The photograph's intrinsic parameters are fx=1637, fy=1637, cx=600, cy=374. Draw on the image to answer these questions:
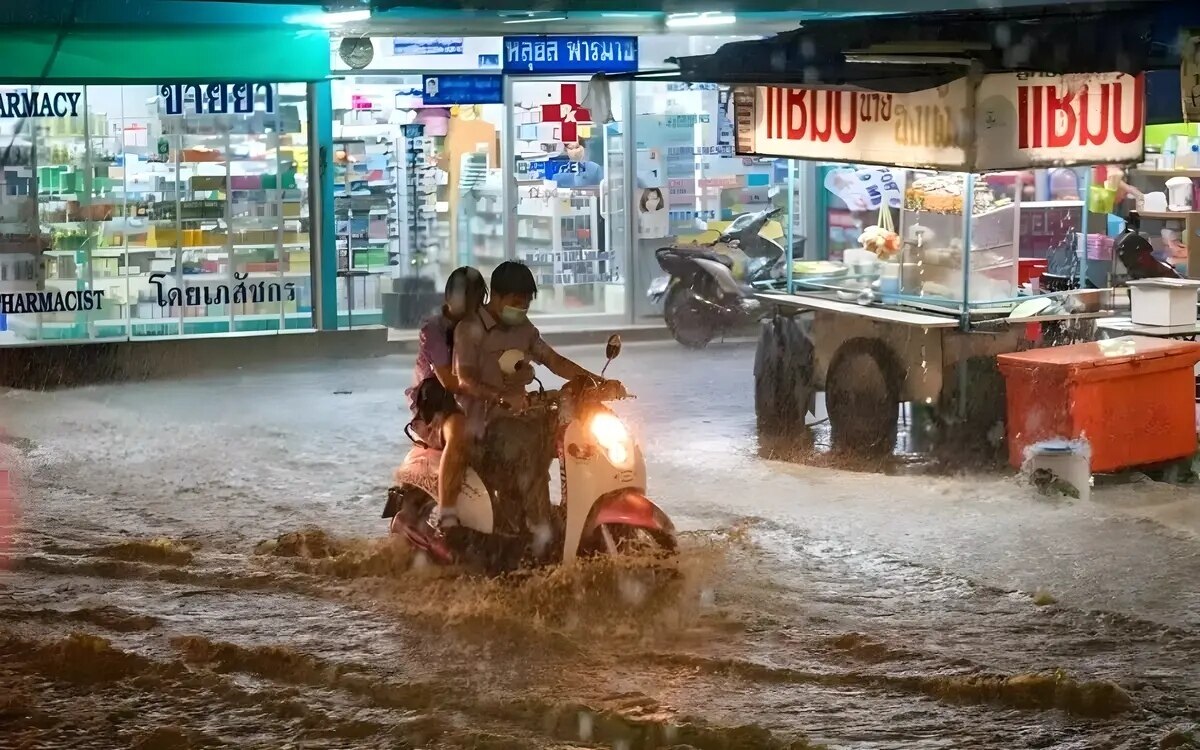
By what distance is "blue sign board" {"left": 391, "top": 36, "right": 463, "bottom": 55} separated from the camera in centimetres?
1705

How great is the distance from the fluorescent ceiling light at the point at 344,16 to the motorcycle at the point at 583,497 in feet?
26.9

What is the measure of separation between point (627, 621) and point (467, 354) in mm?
1539

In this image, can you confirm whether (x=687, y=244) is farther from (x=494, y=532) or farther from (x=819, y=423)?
(x=494, y=532)

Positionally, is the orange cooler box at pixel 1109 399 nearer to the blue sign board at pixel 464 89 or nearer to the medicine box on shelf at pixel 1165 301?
the medicine box on shelf at pixel 1165 301

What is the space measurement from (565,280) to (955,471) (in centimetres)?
790

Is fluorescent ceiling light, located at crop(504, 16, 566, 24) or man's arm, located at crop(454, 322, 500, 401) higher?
fluorescent ceiling light, located at crop(504, 16, 566, 24)

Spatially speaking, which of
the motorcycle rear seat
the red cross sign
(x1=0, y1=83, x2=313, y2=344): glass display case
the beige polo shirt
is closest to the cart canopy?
the beige polo shirt

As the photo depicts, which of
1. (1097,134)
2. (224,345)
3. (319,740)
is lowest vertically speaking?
(319,740)

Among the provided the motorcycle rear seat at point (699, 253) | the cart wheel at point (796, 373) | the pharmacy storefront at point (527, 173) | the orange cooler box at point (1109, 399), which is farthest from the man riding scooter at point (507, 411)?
the motorcycle rear seat at point (699, 253)

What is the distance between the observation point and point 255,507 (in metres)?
10.2

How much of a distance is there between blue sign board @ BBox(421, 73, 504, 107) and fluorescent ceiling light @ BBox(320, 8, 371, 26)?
1393mm

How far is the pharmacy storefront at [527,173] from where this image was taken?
17.1 m

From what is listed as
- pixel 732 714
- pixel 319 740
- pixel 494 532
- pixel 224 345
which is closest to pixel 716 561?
pixel 494 532

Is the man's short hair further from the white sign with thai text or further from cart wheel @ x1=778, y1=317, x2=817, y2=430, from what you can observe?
cart wheel @ x1=778, y1=317, x2=817, y2=430
